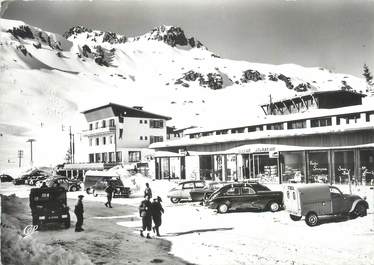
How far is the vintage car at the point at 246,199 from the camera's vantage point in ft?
74.8

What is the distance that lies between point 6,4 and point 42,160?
7734cm

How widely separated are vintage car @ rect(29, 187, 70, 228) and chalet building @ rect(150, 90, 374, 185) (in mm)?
20939

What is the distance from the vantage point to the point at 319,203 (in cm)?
1833

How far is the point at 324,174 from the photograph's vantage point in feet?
111

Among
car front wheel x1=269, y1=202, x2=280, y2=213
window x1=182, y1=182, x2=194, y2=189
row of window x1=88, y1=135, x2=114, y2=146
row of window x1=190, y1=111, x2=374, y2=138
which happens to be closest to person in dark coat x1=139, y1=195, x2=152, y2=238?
car front wheel x1=269, y1=202, x2=280, y2=213

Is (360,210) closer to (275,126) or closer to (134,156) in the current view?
(275,126)

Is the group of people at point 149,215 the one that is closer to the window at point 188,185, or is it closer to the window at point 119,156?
the window at point 188,185

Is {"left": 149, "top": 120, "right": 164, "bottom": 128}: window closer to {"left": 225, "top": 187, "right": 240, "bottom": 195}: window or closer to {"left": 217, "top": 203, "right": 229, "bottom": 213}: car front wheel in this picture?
{"left": 225, "top": 187, "right": 240, "bottom": 195}: window

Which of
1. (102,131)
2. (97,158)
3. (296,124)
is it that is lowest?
(97,158)

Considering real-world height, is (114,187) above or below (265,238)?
above

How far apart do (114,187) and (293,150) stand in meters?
15.9

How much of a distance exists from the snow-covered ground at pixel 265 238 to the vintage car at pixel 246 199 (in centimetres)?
55

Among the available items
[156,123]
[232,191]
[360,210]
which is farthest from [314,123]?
[156,123]

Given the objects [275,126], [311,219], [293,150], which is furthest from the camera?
[275,126]
